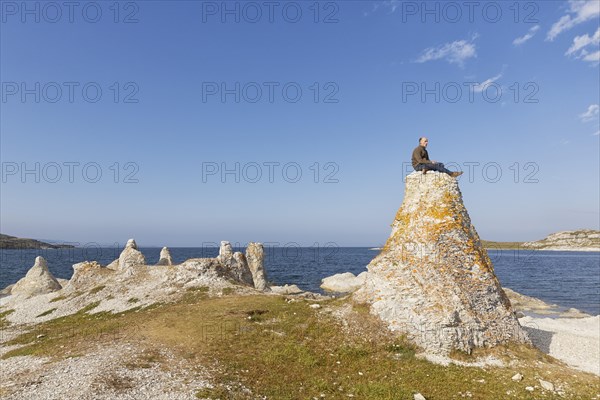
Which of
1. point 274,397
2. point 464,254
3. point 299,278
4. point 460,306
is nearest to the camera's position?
point 274,397

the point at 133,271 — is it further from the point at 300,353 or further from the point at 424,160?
the point at 424,160

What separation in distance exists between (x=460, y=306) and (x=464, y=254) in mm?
3984

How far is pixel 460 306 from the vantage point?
2311 centimetres

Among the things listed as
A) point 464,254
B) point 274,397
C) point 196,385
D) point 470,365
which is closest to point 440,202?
point 464,254

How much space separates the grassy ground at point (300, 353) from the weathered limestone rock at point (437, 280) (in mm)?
1213

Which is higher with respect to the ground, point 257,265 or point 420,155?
point 420,155

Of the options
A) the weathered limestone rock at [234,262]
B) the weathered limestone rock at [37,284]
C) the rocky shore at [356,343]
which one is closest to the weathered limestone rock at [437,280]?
the rocky shore at [356,343]

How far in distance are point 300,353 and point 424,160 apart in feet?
55.5

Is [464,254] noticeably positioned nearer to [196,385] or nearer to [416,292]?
[416,292]

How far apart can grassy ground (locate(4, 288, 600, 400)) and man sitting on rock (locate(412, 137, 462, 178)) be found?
39.5 feet

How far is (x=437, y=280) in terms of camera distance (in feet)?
79.5

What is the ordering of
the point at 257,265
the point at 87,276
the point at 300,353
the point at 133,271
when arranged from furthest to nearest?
1. the point at 257,265
2. the point at 87,276
3. the point at 133,271
4. the point at 300,353

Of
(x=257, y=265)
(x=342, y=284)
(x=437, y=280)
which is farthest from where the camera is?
(x=342, y=284)

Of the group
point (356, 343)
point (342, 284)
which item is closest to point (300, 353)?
point (356, 343)
